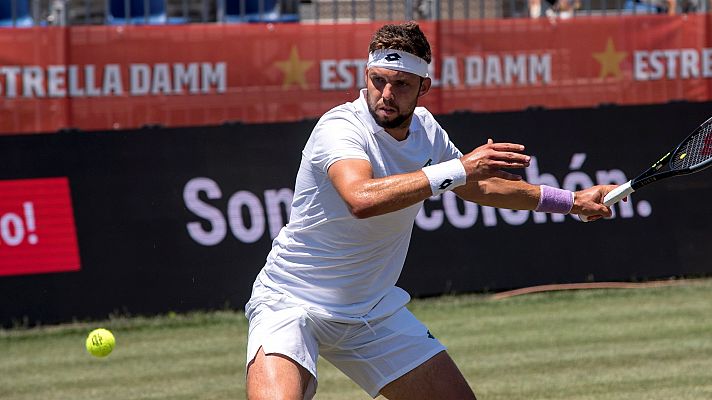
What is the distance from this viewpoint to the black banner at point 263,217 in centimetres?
1085

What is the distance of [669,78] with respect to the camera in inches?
560

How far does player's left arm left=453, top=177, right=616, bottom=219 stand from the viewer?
5.77 metres

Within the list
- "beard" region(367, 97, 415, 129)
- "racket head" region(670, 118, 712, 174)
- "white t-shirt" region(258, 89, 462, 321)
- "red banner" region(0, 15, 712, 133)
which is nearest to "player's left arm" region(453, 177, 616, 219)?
"white t-shirt" region(258, 89, 462, 321)

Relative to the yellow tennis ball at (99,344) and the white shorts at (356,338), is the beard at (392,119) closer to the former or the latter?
the white shorts at (356,338)

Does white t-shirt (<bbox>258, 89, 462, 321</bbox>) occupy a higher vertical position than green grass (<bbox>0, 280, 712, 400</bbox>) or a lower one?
higher

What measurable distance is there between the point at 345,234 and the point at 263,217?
19.6ft

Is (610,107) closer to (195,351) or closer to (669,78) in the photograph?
(669,78)

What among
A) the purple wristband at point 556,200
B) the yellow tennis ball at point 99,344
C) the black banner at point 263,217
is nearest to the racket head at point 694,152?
the purple wristband at point 556,200

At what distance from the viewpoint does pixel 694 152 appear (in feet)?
19.3

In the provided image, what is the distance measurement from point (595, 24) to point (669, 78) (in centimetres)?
102

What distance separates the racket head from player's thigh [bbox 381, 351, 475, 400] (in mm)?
1356

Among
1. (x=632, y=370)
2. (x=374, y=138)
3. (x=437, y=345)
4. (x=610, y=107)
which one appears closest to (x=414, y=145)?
(x=374, y=138)

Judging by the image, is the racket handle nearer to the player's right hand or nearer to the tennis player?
the tennis player

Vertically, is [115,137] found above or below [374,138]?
below
